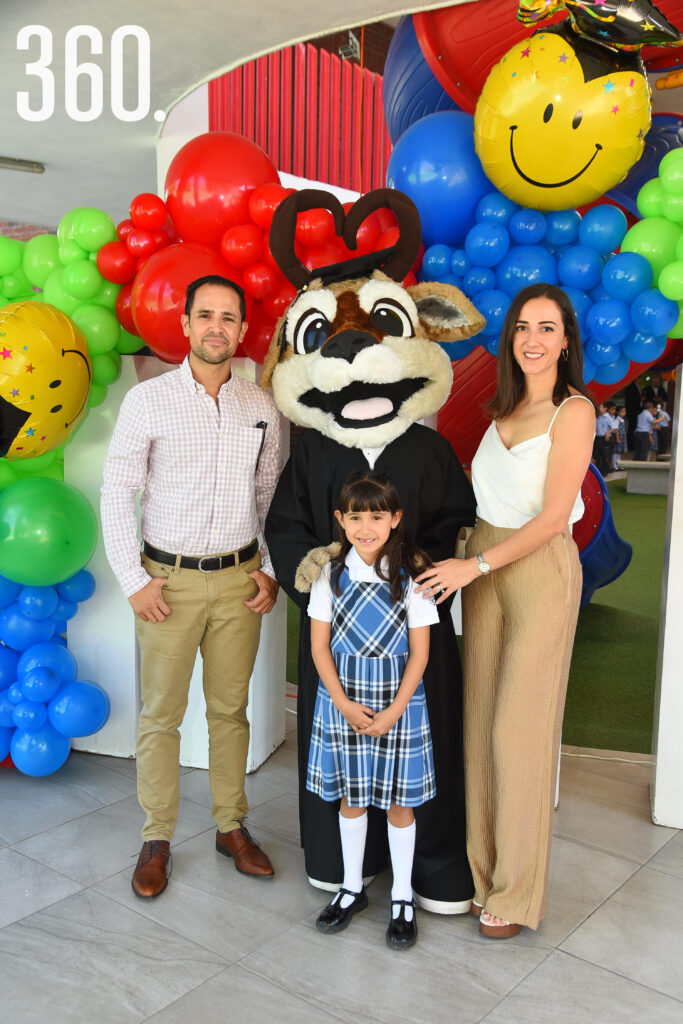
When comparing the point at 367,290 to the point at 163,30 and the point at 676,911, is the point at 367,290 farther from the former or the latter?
the point at 163,30

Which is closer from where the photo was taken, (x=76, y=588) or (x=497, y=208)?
(x=497, y=208)

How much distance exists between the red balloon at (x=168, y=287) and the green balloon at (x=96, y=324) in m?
0.21

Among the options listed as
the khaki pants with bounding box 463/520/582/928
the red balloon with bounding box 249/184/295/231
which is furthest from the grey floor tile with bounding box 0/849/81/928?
the red balloon with bounding box 249/184/295/231

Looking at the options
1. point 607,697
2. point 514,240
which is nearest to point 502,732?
point 514,240

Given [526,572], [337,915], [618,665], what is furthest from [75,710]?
[618,665]

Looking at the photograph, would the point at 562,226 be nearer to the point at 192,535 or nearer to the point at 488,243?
the point at 488,243

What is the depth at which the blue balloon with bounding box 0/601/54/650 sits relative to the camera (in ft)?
9.70

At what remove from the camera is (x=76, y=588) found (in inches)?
120

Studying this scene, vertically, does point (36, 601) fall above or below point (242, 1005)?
above

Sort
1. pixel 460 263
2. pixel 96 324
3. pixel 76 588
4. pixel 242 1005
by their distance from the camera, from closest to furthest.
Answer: pixel 242 1005 < pixel 460 263 < pixel 96 324 < pixel 76 588

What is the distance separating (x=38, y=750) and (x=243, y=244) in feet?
5.71

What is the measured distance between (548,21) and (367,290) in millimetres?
879

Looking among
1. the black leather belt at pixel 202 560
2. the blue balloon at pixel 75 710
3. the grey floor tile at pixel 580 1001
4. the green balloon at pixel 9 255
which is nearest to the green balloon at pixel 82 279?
the green balloon at pixel 9 255

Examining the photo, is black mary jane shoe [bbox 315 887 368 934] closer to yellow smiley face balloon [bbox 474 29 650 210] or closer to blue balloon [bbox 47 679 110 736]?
blue balloon [bbox 47 679 110 736]
